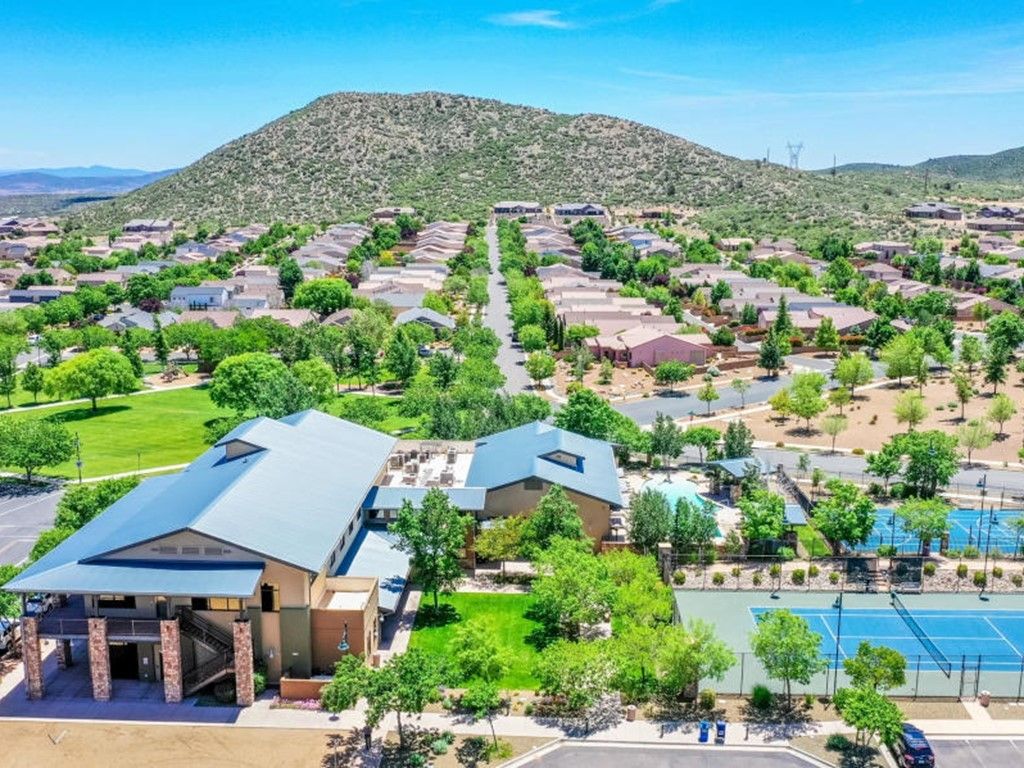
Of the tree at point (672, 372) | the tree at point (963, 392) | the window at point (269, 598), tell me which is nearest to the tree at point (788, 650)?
the window at point (269, 598)

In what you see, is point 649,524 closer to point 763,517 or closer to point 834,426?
point 763,517

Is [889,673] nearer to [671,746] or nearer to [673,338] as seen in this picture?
[671,746]

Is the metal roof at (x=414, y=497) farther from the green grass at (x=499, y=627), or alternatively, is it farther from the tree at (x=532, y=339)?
the tree at (x=532, y=339)

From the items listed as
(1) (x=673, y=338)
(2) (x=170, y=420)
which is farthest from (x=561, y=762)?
(1) (x=673, y=338)

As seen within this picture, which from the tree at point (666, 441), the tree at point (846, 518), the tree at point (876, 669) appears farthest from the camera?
the tree at point (666, 441)

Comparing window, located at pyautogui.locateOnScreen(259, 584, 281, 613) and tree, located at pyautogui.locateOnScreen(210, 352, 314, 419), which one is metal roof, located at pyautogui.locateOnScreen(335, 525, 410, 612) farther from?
tree, located at pyautogui.locateOnScreen(210, 352, 314, 419)

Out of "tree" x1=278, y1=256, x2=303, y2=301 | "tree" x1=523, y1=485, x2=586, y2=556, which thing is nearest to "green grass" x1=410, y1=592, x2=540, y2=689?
"tree" x1=523, y1=485, x2=586, y2=556
